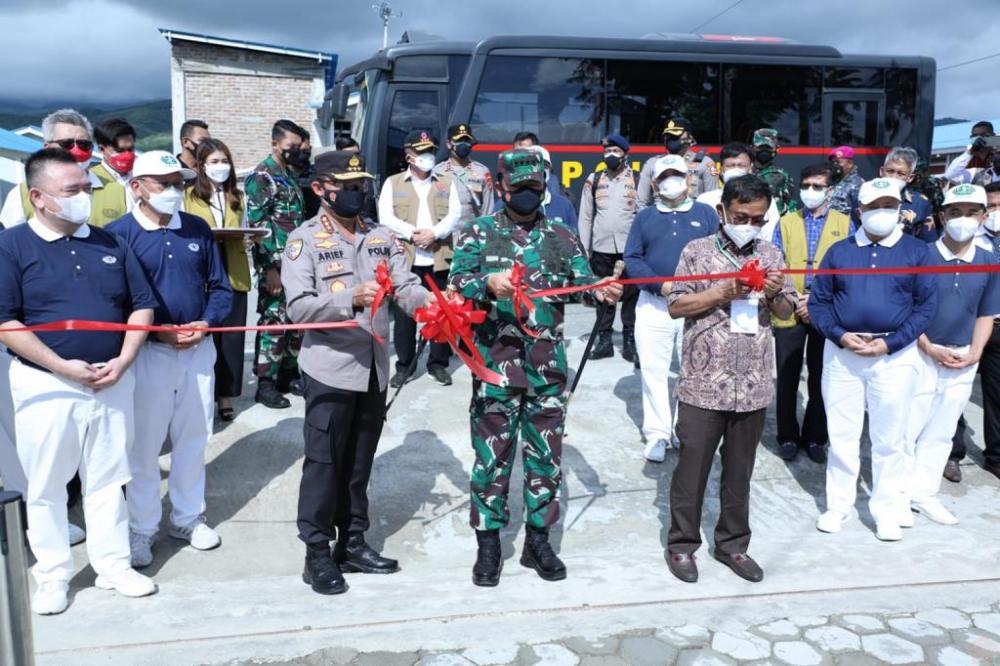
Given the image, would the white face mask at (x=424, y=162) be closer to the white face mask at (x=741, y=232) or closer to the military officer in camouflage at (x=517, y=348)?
the military officer in camouflage at (x=517, y=348)

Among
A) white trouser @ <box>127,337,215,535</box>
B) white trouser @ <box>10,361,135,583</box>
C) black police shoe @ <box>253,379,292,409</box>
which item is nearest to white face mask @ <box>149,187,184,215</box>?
white trouser @ <box>127,337,215,535</box>

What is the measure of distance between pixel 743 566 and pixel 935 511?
1.67 meters

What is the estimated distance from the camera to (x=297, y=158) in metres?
6.10

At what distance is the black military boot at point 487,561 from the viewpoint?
3941 mm

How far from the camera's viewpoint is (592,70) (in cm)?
1073

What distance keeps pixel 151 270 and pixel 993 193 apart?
17.9 ft

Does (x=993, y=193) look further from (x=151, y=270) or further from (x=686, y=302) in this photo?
(x=151, y=270)

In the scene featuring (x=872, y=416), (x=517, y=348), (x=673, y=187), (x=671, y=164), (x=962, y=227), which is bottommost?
(x=872, y=416)

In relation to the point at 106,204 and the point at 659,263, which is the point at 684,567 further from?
the point at 106,204

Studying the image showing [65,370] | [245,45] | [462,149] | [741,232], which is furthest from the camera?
[245,45]

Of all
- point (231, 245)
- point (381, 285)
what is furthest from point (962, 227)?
point (231, 245)

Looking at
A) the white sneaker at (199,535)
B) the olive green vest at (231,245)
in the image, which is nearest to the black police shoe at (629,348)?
the olive green vest at (231,245)

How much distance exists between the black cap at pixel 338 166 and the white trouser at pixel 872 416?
292 centimetres

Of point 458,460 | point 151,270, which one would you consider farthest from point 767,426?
point 151,270
